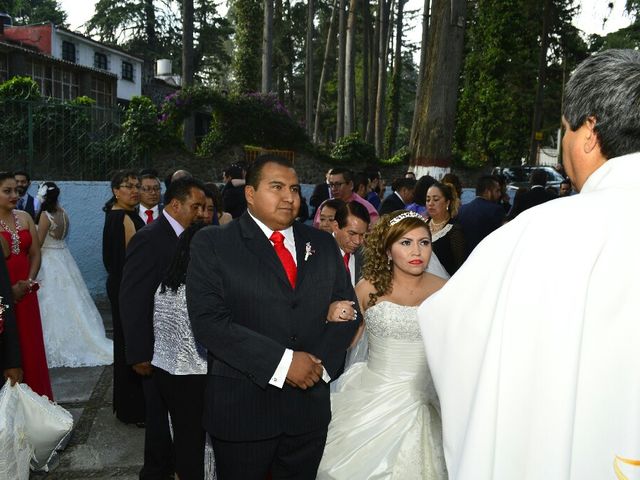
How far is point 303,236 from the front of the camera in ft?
11.4

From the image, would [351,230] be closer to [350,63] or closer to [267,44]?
[267,44]

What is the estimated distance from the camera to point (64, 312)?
26.2ft

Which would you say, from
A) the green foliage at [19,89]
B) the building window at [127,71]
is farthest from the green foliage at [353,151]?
the building window at [127,71]

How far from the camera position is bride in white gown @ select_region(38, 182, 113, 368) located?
306 inches

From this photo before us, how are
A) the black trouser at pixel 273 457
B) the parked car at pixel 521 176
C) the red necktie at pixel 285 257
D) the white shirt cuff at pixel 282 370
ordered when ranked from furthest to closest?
the parked car at pixel 521 176 < the red necktie at pixel 285 257 < the black trouser at pixel 273 457 < the white shirt cuff at pixel 282 370

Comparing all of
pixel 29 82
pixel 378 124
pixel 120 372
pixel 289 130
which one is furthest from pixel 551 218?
pixel 378 124

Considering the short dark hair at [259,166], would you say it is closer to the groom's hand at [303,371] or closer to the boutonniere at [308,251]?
the boutonniere at [308,251]

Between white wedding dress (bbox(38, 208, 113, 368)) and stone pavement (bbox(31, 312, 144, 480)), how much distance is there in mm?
473

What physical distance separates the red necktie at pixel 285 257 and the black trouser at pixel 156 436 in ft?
5.31

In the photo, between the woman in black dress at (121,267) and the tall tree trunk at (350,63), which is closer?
the woman in black dress at (121,267)

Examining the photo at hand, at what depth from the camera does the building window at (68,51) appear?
1655 inches

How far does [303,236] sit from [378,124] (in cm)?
3549

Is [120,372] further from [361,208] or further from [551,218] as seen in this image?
[551,218]

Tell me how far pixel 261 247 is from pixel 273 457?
3.31ft
